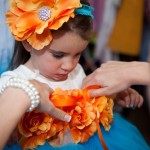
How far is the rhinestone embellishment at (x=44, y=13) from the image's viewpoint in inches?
30.8

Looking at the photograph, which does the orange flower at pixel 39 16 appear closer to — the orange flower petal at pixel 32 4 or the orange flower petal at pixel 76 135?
the orange flower petal at pixel 32 4

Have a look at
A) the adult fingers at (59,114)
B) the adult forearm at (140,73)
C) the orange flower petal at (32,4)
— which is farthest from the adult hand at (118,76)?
the orange flower petal at (32,4)

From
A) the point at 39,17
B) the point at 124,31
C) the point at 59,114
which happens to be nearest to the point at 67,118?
A: the point at 59,114

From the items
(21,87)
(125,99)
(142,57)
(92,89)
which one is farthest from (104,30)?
(21,87)

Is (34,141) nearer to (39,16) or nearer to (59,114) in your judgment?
(59,114)

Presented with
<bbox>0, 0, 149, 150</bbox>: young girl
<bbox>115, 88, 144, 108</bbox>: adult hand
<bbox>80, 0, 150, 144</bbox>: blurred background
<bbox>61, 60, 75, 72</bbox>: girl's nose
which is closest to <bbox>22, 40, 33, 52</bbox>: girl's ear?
<bbox>0, 0, 149, 150</bbox>: young girl

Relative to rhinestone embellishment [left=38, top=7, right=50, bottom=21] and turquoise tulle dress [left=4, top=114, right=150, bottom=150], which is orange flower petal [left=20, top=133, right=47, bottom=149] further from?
rhinestone embellishment [left=38, top=7, right=50, bottom=21]

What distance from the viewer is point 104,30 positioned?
1.98 meters

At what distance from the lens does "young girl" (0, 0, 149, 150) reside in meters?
0.79

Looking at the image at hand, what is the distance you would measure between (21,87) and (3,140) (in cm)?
11

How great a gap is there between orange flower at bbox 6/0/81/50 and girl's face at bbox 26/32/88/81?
0.03 metres

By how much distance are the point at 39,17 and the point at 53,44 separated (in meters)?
0.08

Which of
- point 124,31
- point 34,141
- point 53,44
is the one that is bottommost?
point 124,31

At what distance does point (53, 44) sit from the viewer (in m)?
0.82
